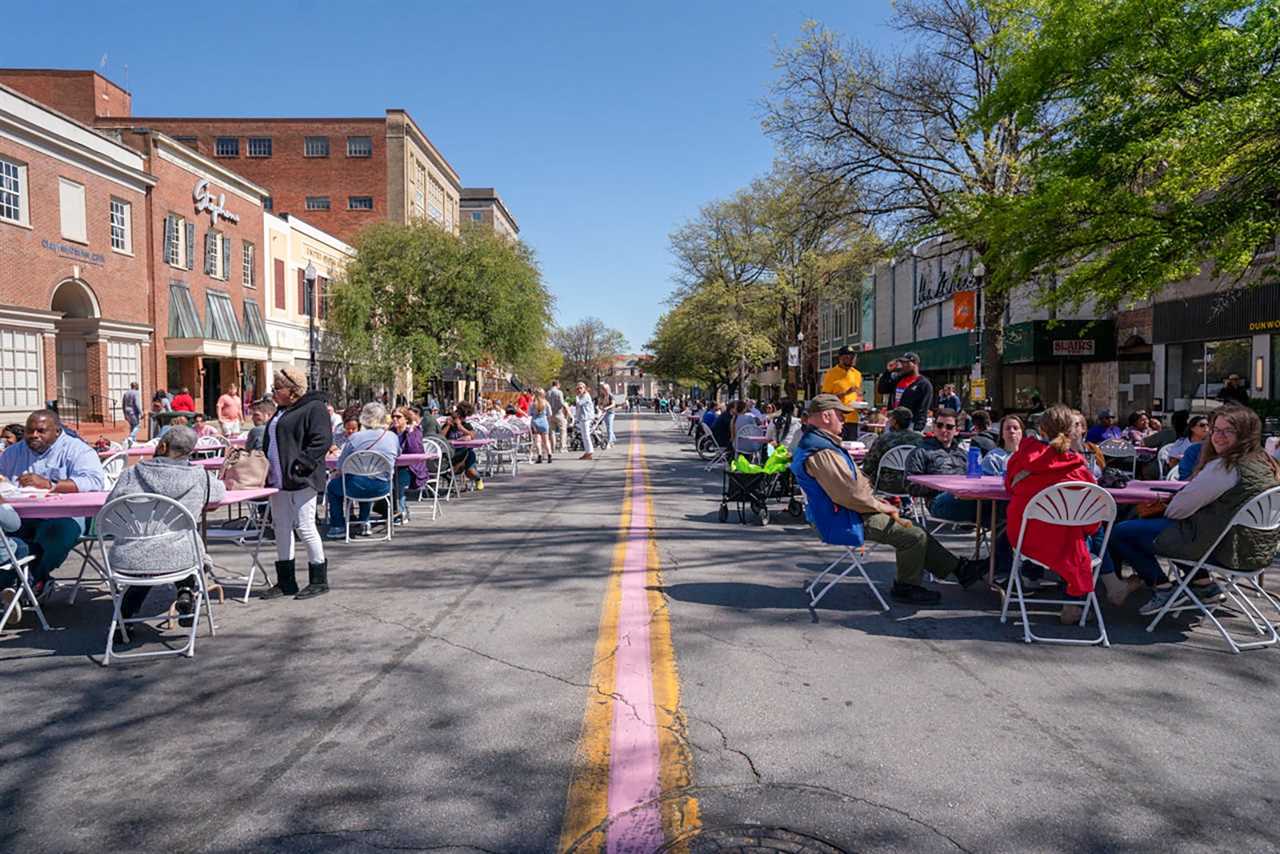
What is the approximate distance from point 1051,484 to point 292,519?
544cm

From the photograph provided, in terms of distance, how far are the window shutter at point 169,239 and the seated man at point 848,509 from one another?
3082 centimetres

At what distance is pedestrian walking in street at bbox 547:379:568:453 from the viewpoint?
82.2 feet

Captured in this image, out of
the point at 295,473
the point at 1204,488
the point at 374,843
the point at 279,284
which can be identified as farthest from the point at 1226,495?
the point at 279,284

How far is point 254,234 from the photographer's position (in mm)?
37625

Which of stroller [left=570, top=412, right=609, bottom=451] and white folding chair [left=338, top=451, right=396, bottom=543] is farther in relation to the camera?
stroller [left=570, top=412, right=609, bottom=451]

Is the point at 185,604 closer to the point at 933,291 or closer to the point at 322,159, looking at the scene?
the point at 933,291

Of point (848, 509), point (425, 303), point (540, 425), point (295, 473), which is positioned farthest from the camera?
point (425, 303)

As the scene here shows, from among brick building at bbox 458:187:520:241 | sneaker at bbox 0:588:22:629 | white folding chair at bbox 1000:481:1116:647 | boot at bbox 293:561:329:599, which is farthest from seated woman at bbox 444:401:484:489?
brick building at bbox 458:187:520:241

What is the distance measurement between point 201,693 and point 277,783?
143 cm

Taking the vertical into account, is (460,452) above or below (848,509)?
below

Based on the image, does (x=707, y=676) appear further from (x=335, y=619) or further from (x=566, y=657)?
(x=335, y=619)

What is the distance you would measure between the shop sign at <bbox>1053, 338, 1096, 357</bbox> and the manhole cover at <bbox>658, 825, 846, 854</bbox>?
2722 centimetres

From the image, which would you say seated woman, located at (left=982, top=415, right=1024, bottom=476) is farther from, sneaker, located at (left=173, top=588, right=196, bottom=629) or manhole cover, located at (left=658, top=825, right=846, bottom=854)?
sneaker, located at (left=173, top=588, right=196, bottom=629)

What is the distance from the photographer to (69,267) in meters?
26.3
